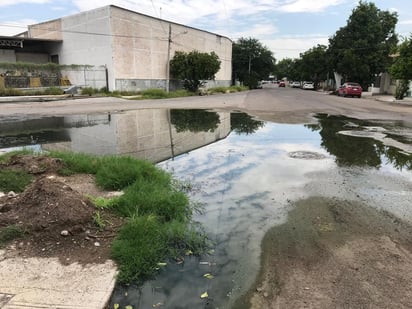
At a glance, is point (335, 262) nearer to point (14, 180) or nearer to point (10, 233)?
point (10, 233)

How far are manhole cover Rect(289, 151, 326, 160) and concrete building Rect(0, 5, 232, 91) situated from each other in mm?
31696

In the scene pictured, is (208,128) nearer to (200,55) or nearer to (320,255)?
(320,255)

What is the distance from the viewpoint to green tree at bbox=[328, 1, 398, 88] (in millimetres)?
45844

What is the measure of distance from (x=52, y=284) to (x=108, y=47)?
3731 cm

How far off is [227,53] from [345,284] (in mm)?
71035

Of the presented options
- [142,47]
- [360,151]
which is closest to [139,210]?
[360,151]

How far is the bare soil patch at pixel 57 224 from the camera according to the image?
3717 mm

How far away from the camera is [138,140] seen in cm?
1088

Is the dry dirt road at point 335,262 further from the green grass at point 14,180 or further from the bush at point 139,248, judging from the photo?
the green grass at point 14,180

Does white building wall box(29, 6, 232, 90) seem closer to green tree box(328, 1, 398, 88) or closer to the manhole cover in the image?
green tree box(328, 1, 398, 88)

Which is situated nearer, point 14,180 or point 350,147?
point 14,180

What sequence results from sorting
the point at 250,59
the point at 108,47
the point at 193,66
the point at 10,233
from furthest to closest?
the point at 250,59 → the point at 193,66 → the point at 108,47 → the point at 10,233

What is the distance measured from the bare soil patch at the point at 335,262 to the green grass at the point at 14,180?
407 centimetres

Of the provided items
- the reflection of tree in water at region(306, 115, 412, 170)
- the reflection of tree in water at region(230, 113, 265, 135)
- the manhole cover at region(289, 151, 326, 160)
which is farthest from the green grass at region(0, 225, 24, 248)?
the reflection of tree in water at region(230, 113, 265, 135)
